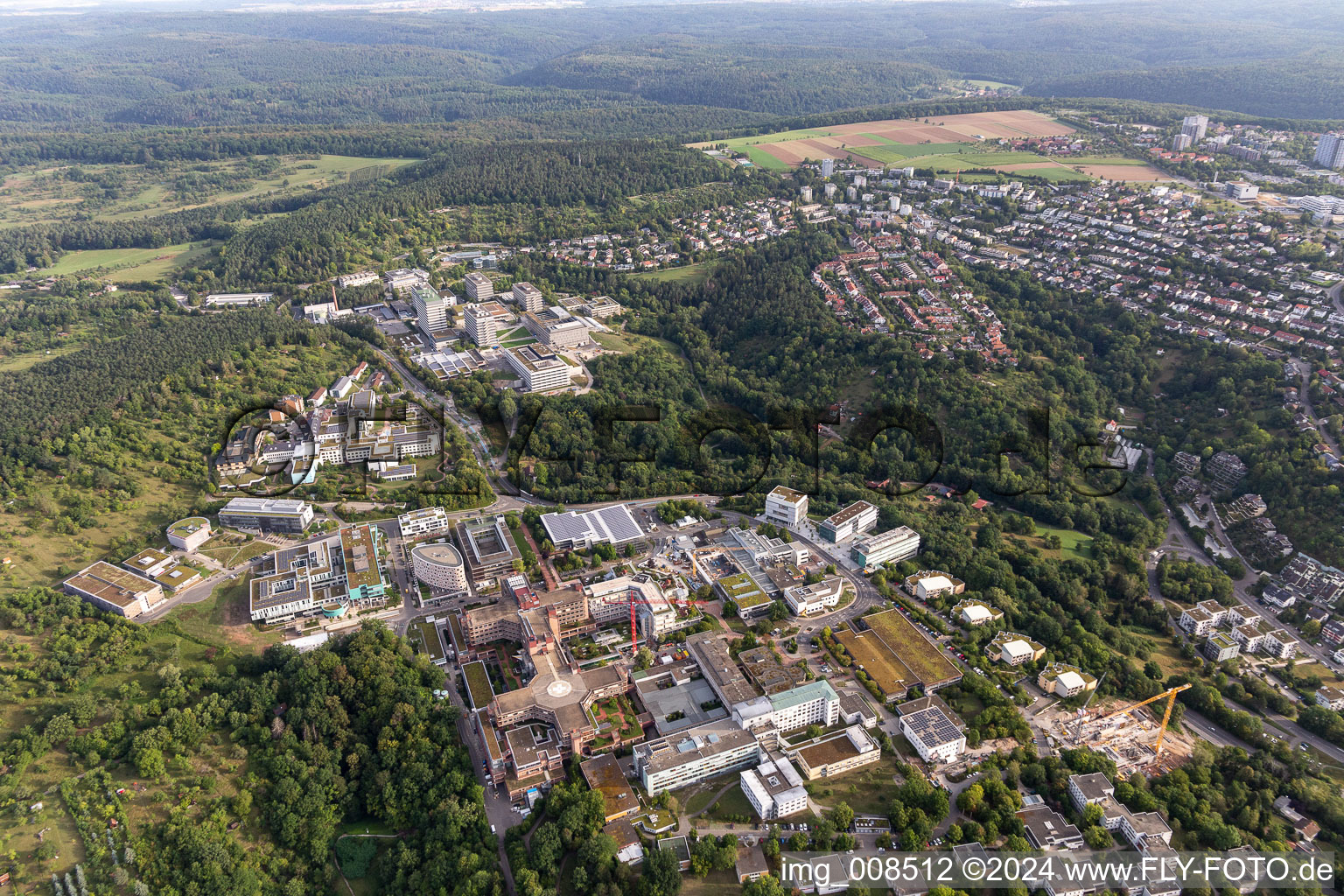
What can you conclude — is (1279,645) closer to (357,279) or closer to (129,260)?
(357,279)

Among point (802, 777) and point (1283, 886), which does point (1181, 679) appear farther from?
point (802, 777)

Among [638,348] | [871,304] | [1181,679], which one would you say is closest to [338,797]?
[1181,679]

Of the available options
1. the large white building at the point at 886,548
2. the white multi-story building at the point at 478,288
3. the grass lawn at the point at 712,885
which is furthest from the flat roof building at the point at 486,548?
the white multi-story building at the point at 478,288

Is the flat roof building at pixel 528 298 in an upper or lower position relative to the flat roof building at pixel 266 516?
upper

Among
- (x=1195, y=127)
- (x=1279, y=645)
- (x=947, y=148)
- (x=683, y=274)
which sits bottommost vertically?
(x=1279, y=645)

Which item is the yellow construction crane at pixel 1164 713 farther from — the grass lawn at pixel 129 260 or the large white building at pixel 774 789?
the grass lawn at pixel 129 260

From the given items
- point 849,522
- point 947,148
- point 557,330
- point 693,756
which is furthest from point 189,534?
point 947,148

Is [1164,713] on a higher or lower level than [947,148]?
lower
